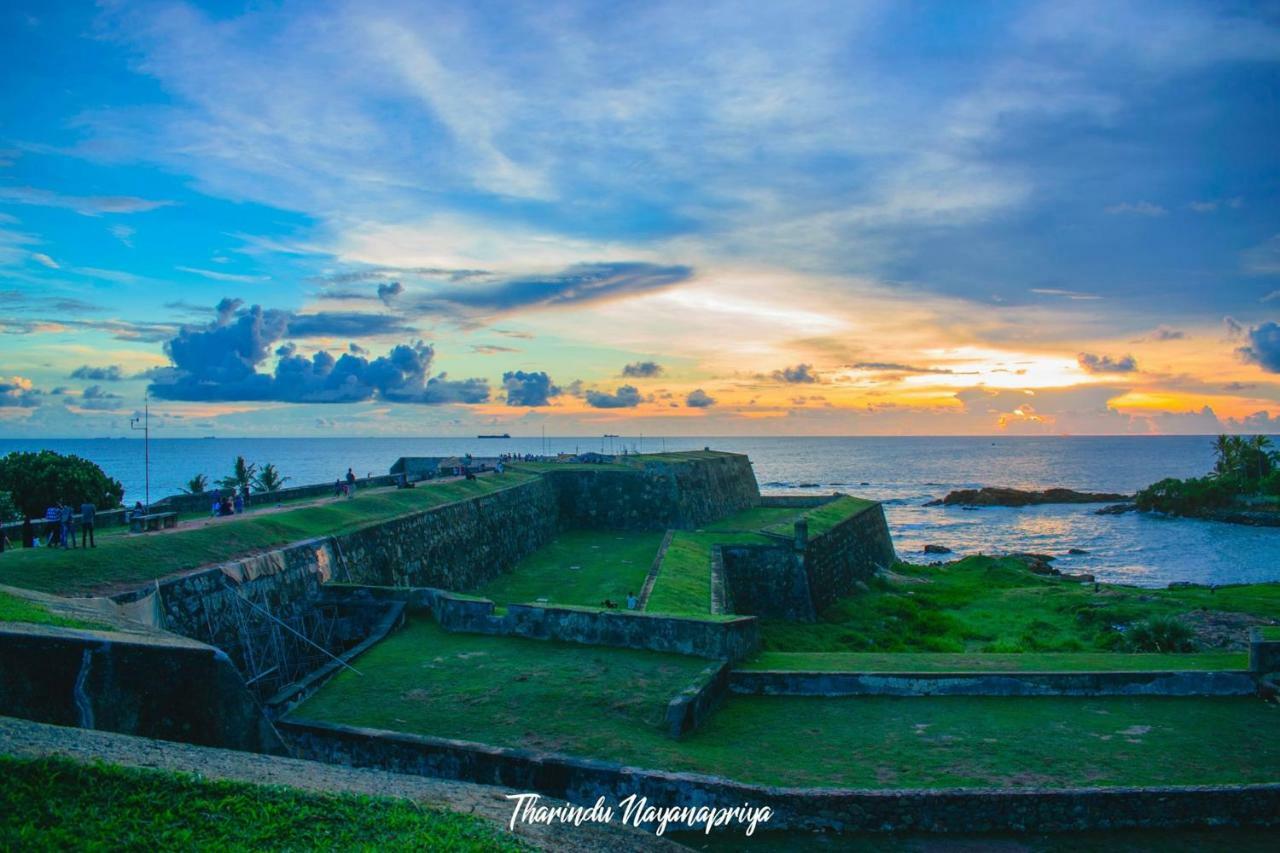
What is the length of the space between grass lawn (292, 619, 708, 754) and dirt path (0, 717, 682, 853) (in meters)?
4.38

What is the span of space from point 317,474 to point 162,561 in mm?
127096

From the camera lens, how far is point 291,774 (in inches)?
267

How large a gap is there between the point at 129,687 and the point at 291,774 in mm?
2360

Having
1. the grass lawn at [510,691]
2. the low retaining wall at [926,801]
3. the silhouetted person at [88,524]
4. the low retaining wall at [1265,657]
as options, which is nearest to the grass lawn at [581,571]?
the grass lawn at [510,691]

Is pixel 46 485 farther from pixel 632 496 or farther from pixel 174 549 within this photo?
pixel 632 496

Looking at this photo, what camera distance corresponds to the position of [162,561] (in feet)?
51.1

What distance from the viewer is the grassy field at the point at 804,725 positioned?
11062 mm

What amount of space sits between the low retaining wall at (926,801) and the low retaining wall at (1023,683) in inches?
148

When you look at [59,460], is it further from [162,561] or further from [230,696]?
[230,696]

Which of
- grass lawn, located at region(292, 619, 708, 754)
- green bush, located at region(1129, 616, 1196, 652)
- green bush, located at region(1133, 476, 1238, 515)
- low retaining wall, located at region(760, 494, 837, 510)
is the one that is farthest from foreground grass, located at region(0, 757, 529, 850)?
green bush, located at region(1133, 476, 1238, 515)

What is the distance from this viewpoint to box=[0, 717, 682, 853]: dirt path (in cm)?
604

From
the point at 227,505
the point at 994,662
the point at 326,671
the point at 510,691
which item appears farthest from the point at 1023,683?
the point at 227,505

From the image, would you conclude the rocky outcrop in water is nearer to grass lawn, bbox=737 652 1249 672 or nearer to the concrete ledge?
grass lawn, bbox=737 652 1249 672

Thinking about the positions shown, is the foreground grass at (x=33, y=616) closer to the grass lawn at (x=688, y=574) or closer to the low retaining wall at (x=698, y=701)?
the low retaining wall at (x=698, y=701)
